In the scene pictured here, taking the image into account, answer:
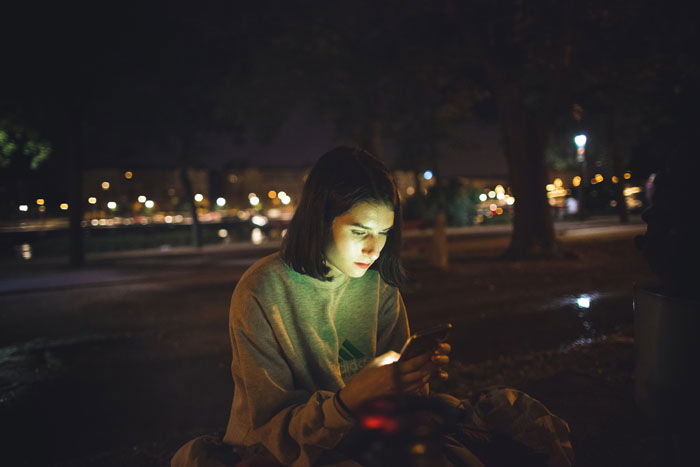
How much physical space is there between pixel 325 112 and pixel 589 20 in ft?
40.5

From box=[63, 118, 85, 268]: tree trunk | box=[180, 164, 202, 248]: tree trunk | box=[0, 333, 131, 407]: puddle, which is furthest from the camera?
box=[180, 164, 202, 248]: tree trunk

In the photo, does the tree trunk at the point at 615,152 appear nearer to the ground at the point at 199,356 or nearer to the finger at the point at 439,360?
the ground at the point at 199,356

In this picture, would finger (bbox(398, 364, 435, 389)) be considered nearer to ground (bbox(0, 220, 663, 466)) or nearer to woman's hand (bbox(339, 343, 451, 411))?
woman's hand (bbox(339, 343, 451, 411))

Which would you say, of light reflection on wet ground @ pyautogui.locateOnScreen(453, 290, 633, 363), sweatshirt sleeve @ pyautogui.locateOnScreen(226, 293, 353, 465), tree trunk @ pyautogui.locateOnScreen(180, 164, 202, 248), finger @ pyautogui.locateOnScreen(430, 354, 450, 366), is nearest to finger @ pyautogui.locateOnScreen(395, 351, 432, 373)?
finger @ pyautogui.locateOnScreen(430, 354, 450, 366)

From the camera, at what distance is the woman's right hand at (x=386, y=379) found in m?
1.55

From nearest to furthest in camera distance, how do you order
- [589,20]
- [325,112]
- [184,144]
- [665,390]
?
[665,390]
[589,20]
[325,112]
[184,144]

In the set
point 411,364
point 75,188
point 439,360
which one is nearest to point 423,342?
point 411,364

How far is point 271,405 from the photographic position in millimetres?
1789

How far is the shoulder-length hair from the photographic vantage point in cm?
201

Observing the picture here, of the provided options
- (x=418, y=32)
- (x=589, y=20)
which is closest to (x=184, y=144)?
(x=418, y=32)

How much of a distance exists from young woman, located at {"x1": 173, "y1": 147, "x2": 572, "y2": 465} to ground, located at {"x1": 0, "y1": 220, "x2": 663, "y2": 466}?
1913 millimetres

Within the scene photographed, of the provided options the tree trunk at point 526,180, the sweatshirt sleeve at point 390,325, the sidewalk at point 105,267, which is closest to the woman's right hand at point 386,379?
the sweatshirt sleeve at point 390,325

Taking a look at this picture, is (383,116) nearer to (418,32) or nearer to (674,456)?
(418,32)

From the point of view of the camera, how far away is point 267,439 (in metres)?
1.76
